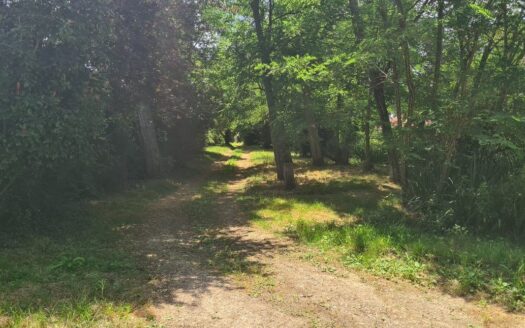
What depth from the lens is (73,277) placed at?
19.7 ft

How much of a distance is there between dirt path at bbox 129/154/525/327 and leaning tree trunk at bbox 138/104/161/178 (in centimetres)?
1041

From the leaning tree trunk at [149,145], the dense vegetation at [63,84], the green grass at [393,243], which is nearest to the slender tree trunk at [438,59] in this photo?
the green grass at [393,243]

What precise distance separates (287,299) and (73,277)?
3.02 metres

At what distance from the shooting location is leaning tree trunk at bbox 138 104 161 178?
17.6 metres

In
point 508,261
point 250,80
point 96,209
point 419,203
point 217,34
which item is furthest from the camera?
point 217,34

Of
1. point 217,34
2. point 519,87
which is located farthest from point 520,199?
point 217,34

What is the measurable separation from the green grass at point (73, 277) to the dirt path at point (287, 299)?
1.27 feet

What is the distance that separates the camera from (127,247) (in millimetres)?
8125

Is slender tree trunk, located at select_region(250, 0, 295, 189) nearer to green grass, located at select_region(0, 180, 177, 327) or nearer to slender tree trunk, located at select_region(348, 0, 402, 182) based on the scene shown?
slender tree trunk, located at select_region(348, 0, 402, 182)

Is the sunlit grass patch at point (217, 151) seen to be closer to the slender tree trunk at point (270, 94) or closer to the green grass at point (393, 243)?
→ the slender tree trunk at point (270, 94)

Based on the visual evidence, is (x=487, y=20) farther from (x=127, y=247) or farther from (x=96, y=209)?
(x=96, y=209)

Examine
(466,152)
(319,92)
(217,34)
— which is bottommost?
(466,152)

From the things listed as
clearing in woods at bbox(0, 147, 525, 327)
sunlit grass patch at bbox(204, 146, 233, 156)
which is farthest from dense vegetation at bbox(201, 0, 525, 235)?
sunlit grass patch at bbox(204, 146, 233, 156)

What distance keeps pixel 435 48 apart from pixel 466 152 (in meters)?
2.61
